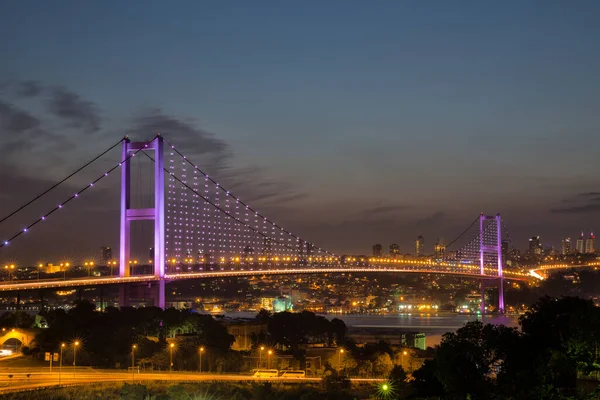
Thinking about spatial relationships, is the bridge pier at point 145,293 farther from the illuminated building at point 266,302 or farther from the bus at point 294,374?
the illuminated building at point 266,302

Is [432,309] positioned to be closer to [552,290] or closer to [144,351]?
[552,290]

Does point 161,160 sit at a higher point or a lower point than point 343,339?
higher

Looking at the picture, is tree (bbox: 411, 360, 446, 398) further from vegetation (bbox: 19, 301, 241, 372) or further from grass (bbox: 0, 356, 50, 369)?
grass (bbox: 0, 356, 50, 369)

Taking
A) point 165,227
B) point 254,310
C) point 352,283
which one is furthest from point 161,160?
point 352,283

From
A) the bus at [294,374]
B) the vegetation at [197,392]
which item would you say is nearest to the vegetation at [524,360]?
the vegetation at [197,392]

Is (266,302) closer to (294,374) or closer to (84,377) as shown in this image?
(294,374)

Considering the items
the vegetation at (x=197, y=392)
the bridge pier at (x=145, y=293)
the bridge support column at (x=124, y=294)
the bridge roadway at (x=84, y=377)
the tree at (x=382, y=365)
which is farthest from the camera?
the bridge pier at (x=145, y=293)

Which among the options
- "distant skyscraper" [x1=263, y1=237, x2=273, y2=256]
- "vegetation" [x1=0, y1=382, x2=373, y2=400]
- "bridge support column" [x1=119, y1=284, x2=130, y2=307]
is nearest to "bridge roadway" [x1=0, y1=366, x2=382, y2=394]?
"vegetation" [x1=0, y1=382, x2=373, y2=400]
